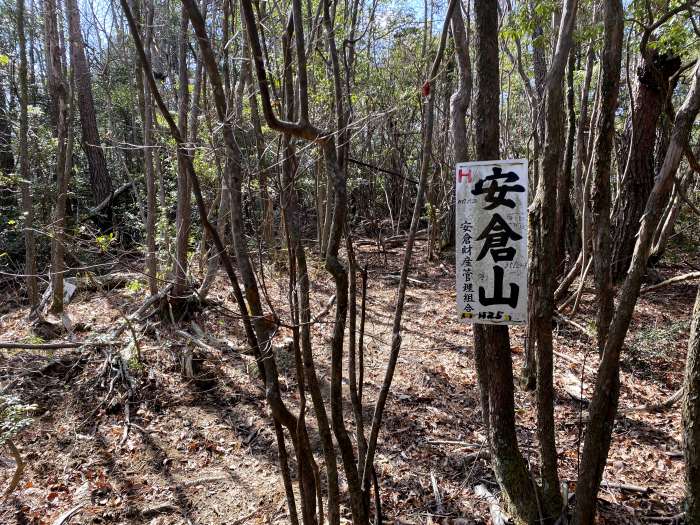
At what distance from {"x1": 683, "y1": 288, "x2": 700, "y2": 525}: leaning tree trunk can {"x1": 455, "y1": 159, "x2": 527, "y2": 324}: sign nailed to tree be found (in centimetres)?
88

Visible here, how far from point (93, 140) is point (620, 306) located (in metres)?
10.9

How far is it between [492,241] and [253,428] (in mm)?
2886

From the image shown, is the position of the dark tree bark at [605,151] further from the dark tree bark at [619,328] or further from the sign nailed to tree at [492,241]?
the sign nailed to tree at [492,241]

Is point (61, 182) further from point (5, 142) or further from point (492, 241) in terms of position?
point (492, 241)

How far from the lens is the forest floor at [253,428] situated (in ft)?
10.1

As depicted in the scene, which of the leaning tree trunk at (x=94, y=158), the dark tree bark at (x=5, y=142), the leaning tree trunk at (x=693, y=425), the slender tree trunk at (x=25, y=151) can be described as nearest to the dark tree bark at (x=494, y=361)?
the leaning tree trunk at (x=693, y=425)

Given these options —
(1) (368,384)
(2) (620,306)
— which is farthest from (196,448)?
(2) (620,306)

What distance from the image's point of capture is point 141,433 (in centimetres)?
400

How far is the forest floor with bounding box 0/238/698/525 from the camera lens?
308 cm

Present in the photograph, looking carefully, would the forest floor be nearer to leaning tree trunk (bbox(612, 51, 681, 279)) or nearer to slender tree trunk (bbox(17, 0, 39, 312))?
slender tree trunk (bbox(17, 0, 39, 312))

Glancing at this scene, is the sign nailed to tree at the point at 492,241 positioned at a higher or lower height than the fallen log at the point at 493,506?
higher

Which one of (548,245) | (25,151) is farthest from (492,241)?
(25,151)

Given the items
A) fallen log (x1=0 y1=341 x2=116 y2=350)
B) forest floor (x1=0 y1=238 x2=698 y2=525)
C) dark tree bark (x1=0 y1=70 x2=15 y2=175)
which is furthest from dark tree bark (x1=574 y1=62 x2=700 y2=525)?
dark tree bark (x1=0 y1=70 x2=15 y2=175)

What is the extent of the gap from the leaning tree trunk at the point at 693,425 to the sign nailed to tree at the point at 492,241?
88 centimetres
